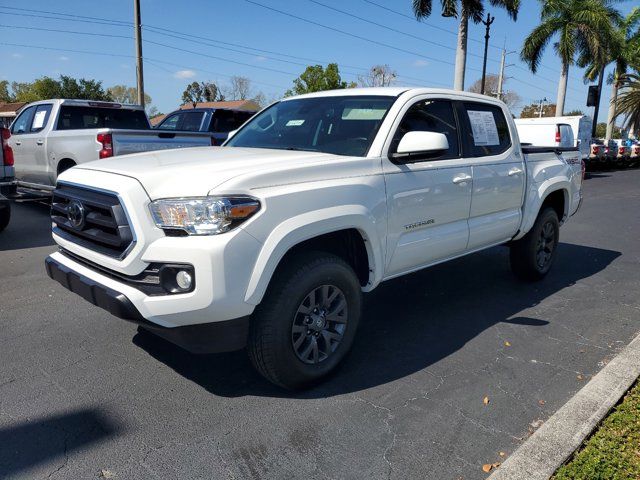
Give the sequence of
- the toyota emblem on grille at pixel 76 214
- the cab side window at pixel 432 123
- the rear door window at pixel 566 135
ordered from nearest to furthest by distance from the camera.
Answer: the toyota emblem on grille at pixel 76 214
the cab side window at pixel 432 123
the rear door window at pixel 566 135

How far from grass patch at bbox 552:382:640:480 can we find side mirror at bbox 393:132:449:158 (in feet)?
6.39

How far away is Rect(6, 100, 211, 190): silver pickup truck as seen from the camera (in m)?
7.43

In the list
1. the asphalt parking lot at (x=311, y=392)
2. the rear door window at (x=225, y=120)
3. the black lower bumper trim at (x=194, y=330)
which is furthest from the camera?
the rear door window at (x=225, y=120)

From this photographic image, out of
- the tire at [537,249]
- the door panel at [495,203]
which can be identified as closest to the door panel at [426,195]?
the door panel at [495,203]

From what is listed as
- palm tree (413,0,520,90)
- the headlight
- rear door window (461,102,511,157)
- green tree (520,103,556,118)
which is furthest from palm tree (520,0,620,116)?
green tree (520,103,556,118)

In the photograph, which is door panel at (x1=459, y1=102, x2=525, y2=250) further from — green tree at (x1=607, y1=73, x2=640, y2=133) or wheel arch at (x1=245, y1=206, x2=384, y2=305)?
green tree at (x1=607, y1=73, x2=640, y2=133)

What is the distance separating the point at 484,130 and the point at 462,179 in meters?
0.80

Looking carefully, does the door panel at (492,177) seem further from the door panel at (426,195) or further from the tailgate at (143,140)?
the tailgate at (143,140)

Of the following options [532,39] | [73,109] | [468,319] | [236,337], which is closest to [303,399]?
[236,337]

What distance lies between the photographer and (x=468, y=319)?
4.62m

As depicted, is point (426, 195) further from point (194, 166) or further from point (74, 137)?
point (74, 137)

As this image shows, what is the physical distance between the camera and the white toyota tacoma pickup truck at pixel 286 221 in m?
2.70

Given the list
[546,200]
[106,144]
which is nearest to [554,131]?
[546,200]

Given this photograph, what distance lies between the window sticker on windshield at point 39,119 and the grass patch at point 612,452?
9250mm
